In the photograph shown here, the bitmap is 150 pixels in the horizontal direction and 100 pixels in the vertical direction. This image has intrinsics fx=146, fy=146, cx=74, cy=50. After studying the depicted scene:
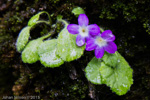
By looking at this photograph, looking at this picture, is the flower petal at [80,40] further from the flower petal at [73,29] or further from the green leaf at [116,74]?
the green leaf at [116,74]

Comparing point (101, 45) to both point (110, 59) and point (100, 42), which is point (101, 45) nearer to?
point (100, 42)

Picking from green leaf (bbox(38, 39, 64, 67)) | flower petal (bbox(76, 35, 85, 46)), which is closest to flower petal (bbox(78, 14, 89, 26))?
flower petal (bbox(76, 35, 85, 46))

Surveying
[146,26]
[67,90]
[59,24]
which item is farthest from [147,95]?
[59,24]

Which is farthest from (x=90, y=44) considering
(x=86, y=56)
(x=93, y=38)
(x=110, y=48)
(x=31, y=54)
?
(x=31, y=54)

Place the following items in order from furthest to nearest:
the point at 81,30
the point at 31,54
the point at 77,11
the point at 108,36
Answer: the point at 77,11 < the point at 31,54 < the point at 81,30 < the point at 108,36

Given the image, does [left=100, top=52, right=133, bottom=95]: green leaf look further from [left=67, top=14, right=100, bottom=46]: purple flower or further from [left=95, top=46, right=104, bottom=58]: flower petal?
[left=67, top=14, right=100, bottom=46]: purple flower
